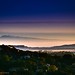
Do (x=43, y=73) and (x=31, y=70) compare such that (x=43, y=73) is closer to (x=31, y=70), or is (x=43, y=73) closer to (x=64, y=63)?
(x=31, y=70)

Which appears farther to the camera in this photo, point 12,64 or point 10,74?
point 12,64

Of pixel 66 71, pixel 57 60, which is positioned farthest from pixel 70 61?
pixel 66 71

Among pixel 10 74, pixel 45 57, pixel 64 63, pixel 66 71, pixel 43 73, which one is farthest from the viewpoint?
pixel 45 57

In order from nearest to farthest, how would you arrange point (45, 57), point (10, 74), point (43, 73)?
point (10, 74)
point (43, 73)
point (45, 57)

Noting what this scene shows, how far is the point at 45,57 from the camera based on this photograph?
60.5 meters

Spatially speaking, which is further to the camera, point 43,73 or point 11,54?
point 11,54

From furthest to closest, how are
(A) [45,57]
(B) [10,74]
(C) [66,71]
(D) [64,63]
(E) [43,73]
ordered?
1. (A) [45,57]
2. (D) [64,63]
3. (C) [66,71]
4. (E) [43,73]
5. (B) [10,74]

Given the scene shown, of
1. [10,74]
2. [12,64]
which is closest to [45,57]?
[12,64]

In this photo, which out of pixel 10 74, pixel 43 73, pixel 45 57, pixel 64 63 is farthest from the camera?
pixel 45 57

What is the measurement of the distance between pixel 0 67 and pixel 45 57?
19116mm

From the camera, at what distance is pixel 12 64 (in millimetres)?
45469

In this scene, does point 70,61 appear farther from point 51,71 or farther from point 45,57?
point 51,71

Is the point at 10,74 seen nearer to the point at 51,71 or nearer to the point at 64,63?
the point at 51,71

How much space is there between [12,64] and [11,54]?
35.2 feet
